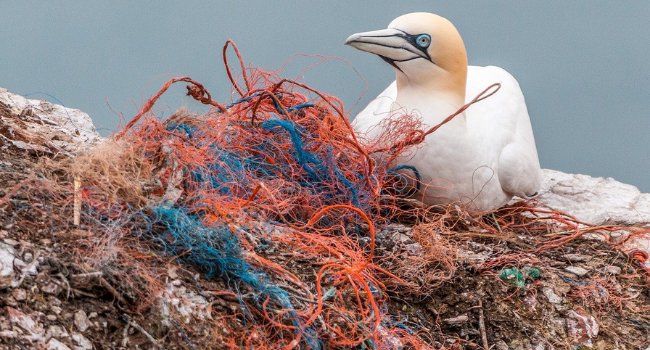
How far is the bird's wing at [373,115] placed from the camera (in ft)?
19.9

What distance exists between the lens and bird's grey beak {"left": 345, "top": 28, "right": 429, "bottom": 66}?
5.72 meters

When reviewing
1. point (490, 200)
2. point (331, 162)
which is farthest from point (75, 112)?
point (490, 200)

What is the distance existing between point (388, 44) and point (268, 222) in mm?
1554

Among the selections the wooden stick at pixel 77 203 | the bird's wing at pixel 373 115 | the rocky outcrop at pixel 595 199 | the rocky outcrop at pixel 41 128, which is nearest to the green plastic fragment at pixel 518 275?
the bird's wing at pixel 373 115

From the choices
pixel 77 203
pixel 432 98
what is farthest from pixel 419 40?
pixel 77 203

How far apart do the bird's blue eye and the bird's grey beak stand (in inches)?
1.4

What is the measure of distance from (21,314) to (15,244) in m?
0.39

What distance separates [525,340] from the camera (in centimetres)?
490

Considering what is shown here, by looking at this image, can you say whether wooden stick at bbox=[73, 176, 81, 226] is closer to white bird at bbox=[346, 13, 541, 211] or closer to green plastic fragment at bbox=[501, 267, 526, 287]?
white bird at bbox=[346, 13, 541, 211]

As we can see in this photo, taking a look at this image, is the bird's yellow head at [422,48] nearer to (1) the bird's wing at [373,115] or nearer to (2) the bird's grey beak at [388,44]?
(2) the bird's grey beak at [388,44]

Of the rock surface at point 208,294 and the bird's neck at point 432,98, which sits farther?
the bird's neck at point 432,98

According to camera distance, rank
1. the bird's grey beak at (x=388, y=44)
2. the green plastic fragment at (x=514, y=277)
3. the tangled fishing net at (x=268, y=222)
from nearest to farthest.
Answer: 1. the tangled fishing net at (x=268, y=222)
2. the green plastic fragment at (x=514, y=277)
3. the bird's grey beak at (x=388, y=44)

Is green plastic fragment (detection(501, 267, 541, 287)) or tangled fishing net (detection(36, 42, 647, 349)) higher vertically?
tangled fishing net (detection(36, 42, 647, 349))

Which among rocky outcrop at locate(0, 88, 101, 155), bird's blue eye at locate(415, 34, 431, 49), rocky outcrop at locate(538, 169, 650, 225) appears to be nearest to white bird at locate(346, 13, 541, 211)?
bird's blue eye at locate(415, 34, 431, 49)
